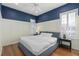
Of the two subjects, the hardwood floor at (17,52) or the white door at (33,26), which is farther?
the white door at (33,26)

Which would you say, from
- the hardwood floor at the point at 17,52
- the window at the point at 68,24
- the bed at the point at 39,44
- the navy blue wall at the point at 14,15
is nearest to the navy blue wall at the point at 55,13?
the window at the point at 68,24

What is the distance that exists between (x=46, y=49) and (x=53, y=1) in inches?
38.3

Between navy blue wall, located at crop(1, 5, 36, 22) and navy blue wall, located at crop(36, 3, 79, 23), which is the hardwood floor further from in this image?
navy blue wall, located at crop(36, 3, 79, 23)

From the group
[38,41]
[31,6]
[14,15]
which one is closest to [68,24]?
[38,41]

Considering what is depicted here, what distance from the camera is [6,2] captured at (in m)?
1.38

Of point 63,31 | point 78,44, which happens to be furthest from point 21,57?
point 78,44

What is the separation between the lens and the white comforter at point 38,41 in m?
1.46

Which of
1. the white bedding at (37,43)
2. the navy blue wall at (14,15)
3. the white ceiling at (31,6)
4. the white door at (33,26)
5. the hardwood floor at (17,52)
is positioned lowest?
the hardwood floor at (17,52)

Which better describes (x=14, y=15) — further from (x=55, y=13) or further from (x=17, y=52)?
(x=55, y=13)

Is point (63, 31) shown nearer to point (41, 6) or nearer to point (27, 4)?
point (41, 6)

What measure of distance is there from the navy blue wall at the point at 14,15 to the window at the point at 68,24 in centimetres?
65

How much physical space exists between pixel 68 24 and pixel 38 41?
744 mm

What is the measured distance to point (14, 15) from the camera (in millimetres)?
1494

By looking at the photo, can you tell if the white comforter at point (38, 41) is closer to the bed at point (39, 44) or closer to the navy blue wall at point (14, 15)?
the bed at point (39, 44)
